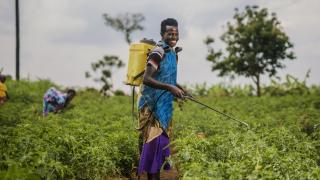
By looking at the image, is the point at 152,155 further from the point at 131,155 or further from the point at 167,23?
the point at 131,155

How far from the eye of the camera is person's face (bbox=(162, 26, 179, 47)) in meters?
6.62

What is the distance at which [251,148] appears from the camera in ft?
20.9

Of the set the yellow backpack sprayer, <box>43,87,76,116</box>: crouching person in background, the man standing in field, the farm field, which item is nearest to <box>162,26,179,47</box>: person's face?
the man standing in field

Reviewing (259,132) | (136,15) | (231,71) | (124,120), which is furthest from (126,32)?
(259,132)

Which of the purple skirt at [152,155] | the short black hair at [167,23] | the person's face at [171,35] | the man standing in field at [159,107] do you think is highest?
the short black hair at [167,23]

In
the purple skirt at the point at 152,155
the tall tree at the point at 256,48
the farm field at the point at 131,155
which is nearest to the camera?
the farm field at the point at 131,155

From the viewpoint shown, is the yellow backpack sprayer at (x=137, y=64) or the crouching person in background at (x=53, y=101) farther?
the crouching person in background at (x=53, y=101)

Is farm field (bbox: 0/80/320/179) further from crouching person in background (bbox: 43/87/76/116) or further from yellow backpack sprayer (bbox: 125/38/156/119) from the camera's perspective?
crouching person in background (bbox: 43/87/76/116)

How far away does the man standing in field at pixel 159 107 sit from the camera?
6.61 meters

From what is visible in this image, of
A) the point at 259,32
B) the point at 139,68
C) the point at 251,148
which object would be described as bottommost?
the point at 251,148

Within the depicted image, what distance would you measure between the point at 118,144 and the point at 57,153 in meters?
1.91

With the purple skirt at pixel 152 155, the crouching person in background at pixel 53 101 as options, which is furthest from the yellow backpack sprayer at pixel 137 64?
the crouching person in background at pixel 53 101

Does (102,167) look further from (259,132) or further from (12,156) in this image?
→ (259,132)

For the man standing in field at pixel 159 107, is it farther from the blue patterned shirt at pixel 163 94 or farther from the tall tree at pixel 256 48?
the tall tree at pixel 256 48
